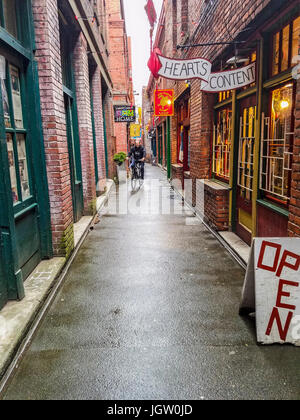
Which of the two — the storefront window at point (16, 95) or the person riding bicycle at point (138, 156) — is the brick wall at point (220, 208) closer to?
the storefront window at point (16, 95)

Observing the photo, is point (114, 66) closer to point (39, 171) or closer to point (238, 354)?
point (39, 171)

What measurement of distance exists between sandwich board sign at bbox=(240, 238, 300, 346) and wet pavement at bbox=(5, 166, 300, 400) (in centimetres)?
13

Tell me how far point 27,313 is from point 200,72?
3.64 metres

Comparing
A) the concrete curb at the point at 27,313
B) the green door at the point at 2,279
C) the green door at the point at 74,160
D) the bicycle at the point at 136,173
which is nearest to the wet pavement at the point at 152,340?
the concrete curb at the point at 27,313

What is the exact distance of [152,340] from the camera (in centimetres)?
283

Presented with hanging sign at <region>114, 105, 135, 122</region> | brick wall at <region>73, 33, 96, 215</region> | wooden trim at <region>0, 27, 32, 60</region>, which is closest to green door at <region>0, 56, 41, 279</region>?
wooden trim at <region>0, 27, 32, 60</region>

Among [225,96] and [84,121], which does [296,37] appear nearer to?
[225,96]

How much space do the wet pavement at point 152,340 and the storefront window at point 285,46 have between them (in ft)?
9.10

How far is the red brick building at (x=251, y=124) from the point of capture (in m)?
3.72

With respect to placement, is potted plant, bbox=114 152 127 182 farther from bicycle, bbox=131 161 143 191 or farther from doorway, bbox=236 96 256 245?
doorway, bbox=236 96 256 245

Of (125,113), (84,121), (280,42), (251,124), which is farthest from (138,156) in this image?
(280,42)

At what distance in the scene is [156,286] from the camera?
3959mm
